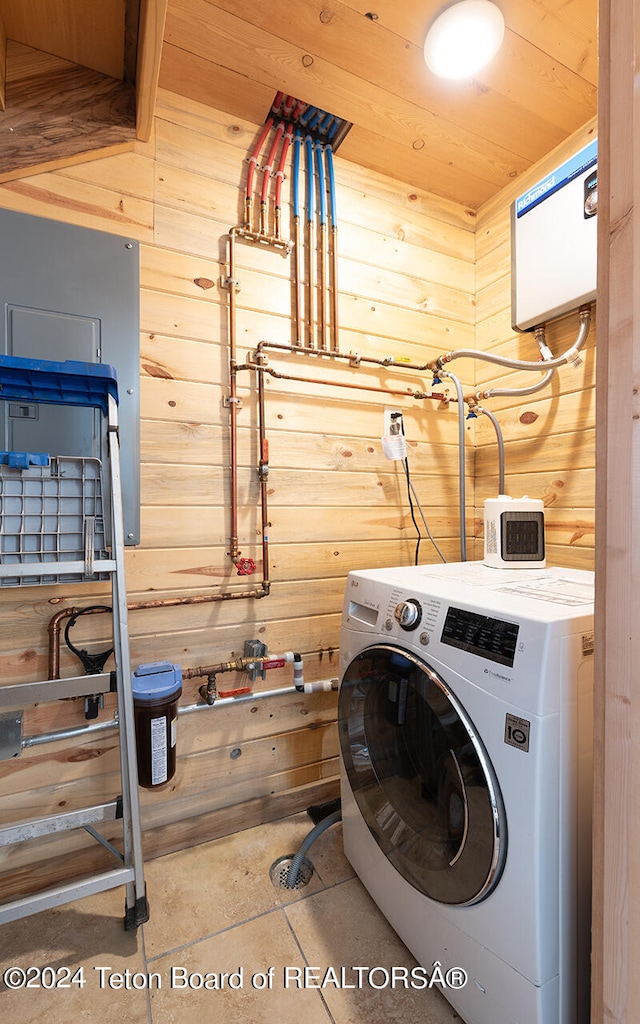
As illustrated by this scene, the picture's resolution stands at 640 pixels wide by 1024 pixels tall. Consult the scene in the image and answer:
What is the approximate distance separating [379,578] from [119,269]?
1.23 metres

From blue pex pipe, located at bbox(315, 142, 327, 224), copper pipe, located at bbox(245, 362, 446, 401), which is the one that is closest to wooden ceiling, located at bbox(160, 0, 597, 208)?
blue pex pipe, located at bbox(315, 142, 327, 224)

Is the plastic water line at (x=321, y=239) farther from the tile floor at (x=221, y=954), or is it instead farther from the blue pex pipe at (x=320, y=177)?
the tile floor at (x=221, y=954)

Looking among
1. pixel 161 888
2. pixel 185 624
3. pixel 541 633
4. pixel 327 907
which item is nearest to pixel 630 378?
pixel 541 633

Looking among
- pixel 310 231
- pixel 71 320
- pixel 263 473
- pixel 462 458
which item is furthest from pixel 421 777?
pixel 310 231

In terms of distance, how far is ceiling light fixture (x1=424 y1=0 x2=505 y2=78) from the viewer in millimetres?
1204

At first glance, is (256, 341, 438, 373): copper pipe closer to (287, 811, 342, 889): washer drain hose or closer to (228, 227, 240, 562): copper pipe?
(228, 227, 240, 562): copper pipe

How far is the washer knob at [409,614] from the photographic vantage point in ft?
3.34

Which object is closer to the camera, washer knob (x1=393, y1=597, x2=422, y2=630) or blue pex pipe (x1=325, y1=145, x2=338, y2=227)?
washer knob (x1=393, y1=597, x2=422, y2=630)

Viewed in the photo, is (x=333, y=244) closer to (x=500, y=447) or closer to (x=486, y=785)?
(x=500, y=447)

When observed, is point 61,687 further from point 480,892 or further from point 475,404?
point 475,404

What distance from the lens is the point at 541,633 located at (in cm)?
76

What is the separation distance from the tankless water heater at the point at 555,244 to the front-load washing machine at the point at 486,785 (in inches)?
39.4

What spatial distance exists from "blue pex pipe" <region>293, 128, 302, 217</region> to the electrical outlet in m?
0.80

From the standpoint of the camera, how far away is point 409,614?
104 cm
